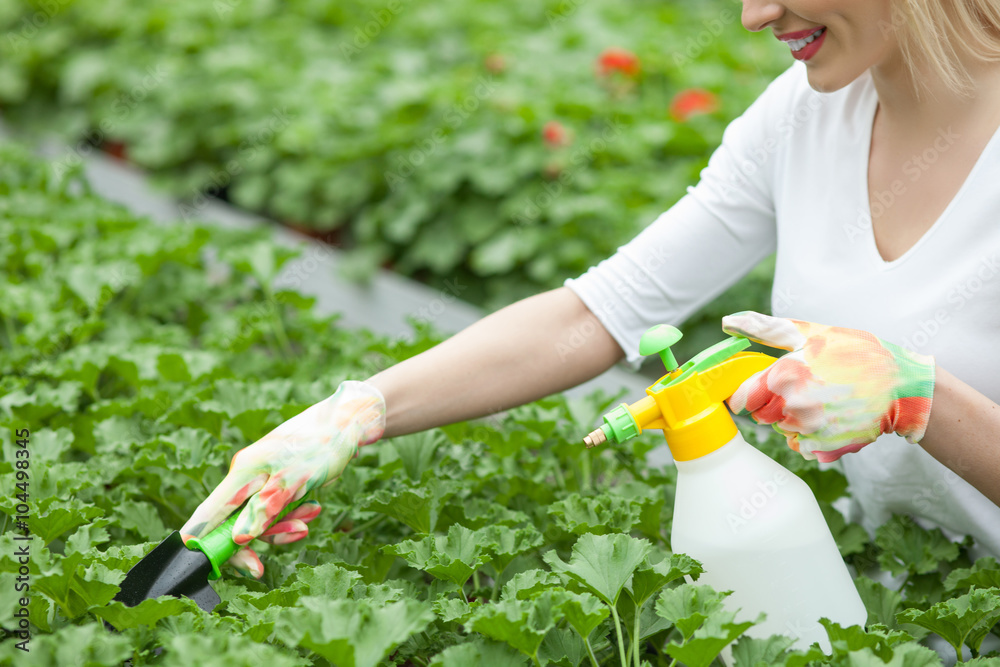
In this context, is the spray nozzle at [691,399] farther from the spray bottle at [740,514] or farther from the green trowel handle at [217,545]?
the green trowel handle at [217,545]

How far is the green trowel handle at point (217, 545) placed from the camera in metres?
1.31

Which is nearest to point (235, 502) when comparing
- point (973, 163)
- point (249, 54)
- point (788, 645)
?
point (788, 645)

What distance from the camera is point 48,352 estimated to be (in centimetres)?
219

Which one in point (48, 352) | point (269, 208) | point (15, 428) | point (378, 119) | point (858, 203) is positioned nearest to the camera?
point (858, 203)

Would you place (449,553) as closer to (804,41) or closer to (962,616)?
(962,616)

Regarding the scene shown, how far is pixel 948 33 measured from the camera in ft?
4.38

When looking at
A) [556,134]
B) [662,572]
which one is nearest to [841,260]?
[662,572]

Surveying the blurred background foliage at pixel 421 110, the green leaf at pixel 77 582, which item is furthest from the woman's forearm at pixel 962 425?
the blurred background foliage at pixel 421 110

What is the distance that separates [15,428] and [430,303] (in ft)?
5.82

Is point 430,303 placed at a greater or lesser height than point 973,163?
lesser

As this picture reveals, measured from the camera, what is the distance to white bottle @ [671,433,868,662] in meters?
1.14

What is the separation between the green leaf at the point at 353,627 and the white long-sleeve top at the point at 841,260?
77 cm

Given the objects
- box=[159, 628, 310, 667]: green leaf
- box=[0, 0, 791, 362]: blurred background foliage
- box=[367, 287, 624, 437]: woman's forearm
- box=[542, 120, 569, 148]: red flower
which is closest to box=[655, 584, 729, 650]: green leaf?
box=[159, 628, 310, 667]: green leaf

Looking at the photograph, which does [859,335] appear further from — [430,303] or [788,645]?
[430,303]
